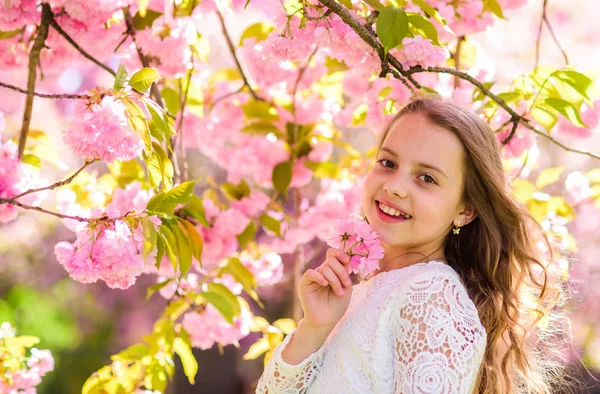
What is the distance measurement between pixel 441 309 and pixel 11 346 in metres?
1.16

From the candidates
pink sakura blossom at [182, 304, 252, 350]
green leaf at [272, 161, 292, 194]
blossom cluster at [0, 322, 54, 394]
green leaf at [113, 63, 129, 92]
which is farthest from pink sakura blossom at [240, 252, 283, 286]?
green leaf at [113, 63, 129, 92]

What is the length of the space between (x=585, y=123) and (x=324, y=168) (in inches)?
33.3

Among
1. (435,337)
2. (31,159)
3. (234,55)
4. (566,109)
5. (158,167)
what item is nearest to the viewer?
(435,337)

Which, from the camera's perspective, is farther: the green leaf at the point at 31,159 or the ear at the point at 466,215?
the green leaf at the point at 31,159

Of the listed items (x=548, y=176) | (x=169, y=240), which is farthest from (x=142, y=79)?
(x=548, y=176)

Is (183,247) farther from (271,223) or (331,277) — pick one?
(271,223)

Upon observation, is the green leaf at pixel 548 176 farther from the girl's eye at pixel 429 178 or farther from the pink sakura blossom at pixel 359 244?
the pink sakura blossom at pixel 359 244

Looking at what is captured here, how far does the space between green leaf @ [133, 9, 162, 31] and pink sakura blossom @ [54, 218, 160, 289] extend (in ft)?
2.41

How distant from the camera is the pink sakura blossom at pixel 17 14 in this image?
1.62 m

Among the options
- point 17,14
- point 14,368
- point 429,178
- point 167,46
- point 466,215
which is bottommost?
point 14,368

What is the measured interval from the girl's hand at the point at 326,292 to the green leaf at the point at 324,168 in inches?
40.1

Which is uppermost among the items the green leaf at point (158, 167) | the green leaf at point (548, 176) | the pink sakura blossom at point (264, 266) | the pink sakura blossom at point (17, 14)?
the pink sakura blossom at point (17, 14)

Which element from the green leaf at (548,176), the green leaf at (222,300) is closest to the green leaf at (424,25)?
the green leaf at (222,300)

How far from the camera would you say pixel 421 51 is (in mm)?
1450
